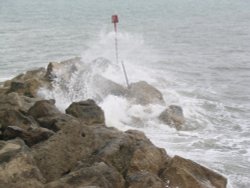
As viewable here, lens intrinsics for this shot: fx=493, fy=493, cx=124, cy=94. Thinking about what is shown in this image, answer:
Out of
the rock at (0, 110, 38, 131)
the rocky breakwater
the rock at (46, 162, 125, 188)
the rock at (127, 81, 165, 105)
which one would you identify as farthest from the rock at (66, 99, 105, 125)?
the rock at (127, 81, 165, 105)

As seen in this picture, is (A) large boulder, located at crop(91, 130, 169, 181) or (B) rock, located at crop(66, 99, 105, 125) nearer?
(A) large boulder, located at crop(91, 130, 169, 181)

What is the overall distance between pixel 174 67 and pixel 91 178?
1839cm

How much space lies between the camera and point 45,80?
51.0 feet

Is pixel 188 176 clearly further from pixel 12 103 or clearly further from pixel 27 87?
pixel 27 87

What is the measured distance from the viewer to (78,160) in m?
8.18

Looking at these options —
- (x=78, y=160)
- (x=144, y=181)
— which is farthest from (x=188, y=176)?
(x=78, y=160)

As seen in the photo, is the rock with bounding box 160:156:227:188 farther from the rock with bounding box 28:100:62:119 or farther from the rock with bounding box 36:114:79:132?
the rock with bounding box 28:100:62:119

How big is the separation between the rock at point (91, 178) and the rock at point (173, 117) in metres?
6.88

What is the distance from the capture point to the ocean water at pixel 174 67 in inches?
510

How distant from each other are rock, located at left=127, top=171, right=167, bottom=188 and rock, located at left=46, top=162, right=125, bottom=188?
241 millimetres

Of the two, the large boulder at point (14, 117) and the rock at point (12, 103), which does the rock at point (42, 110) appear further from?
the rock at point (12, 103)

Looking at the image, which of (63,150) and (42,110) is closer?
(63,150)

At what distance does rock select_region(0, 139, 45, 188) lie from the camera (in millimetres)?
6719

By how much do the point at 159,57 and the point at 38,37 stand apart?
1135 cm
